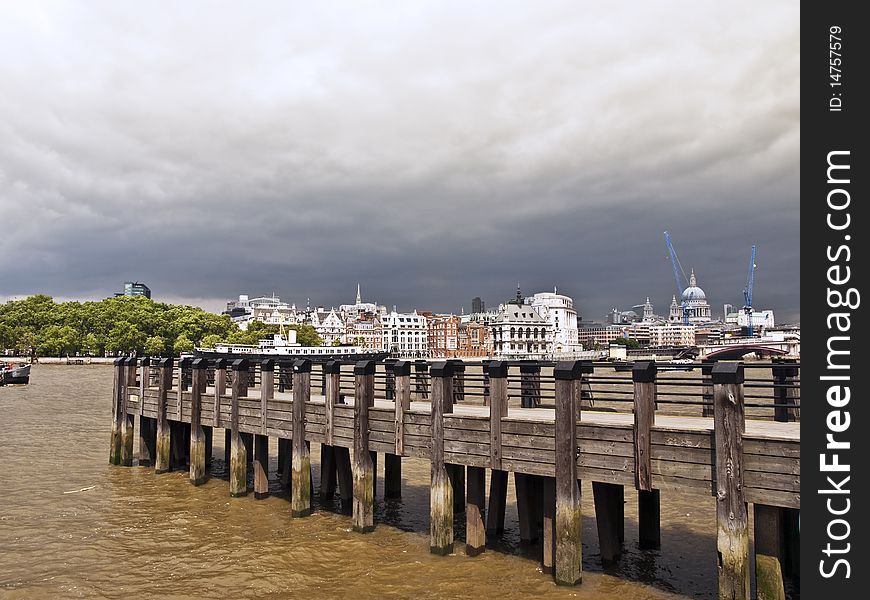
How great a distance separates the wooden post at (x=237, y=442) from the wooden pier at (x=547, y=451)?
0.05 m

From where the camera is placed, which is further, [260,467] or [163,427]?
[163,427]

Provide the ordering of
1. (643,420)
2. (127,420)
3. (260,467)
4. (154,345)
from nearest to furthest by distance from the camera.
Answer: (643,420), (260,467), (127,420), (154,345)

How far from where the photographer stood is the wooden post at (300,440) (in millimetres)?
17281

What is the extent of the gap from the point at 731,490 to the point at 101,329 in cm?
13341

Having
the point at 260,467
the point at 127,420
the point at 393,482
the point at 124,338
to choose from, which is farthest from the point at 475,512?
the point at 124,338

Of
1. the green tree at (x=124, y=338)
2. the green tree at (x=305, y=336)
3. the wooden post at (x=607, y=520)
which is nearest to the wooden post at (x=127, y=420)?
the wooden post at (x=607, y=520)

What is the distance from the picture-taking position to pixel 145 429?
2569 centimetres

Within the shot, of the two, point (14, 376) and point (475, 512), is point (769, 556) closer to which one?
point (475, 512)

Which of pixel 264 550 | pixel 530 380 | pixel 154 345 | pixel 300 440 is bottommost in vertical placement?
pixel 264 550

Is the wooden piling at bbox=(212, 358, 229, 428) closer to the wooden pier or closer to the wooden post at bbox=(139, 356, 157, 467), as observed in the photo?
the wooden pier

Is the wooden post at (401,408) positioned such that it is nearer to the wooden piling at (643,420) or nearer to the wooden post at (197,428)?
the wooden piling at (643,420)

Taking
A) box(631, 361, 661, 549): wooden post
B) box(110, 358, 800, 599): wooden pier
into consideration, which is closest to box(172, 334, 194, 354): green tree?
box(110, 358, 800, 599): wooden pier

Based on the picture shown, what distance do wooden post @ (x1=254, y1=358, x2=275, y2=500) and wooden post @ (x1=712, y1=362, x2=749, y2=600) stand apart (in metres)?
12.5
